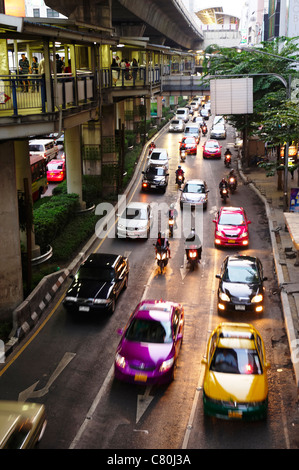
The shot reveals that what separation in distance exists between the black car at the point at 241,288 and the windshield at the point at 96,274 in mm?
3818

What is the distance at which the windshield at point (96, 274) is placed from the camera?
18656 mm

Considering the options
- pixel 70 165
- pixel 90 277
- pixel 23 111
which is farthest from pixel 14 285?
pixel 70 165

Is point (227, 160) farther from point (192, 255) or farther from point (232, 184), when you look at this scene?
point (192, 255)

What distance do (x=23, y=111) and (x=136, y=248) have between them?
10.4 metres

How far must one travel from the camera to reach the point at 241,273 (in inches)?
751

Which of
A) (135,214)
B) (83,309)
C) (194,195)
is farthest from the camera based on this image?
(194,195)

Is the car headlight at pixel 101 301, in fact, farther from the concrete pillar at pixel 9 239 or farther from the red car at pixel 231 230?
the red car at pixel 231 230

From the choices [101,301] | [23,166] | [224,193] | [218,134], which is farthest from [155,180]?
[218,134]

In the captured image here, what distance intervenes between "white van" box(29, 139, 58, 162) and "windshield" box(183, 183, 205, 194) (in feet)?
43.2

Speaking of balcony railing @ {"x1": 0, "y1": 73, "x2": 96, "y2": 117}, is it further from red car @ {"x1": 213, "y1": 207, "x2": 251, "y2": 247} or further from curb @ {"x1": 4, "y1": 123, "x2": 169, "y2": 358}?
red car @ {"x1": 213, "y1": 207, "x2": 251, "y2": 247}

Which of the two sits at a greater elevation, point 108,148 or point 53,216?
point 108,148

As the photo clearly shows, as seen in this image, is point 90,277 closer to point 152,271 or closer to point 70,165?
point 152,271

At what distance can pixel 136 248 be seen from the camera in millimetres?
25703

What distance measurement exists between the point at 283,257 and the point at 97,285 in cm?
922
